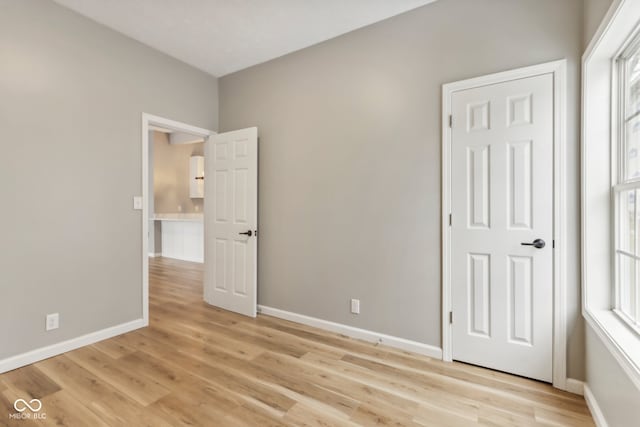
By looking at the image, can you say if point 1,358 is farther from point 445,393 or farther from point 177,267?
point 177,267

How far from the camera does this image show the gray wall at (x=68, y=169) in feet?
7.39

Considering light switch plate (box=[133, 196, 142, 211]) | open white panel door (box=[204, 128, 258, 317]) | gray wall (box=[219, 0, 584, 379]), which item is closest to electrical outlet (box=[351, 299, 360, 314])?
gray wall (box=[219, 0, 584, 379])

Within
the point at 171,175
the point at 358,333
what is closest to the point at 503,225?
the point at 358,333

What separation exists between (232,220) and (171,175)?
4.61 meters

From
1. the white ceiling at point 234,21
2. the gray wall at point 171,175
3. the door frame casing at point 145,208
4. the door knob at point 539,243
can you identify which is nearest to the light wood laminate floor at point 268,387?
the door frame casing at point 145,208

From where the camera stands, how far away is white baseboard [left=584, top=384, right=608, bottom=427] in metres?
1.62

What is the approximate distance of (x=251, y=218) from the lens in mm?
3414

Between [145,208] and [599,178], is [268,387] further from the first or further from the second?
[599,178]

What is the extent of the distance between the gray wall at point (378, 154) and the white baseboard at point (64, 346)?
1371 millimetres

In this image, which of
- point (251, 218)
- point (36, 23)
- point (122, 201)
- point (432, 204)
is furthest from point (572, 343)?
point (36, 23)

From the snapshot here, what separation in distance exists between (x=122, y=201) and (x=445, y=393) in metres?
3.22

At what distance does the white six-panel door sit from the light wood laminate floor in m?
0.25

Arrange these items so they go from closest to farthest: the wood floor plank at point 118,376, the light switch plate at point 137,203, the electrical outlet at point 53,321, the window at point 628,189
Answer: the window at point 628,189, the wood floor plank at point 118,376, the electrical outlet at point 53,321, the light switch plate at point 137,203

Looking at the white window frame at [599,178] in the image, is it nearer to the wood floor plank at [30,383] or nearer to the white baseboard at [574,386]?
the white baseboard at [574,386]
